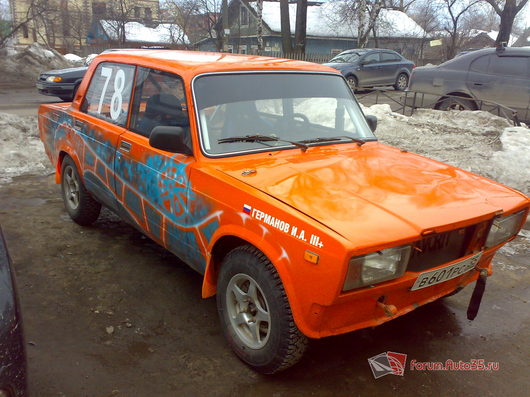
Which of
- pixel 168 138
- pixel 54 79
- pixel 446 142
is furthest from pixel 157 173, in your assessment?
pixel 54 79

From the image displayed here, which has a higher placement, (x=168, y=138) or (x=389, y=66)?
(x=168, y=138)

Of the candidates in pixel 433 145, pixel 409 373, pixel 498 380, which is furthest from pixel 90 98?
pixel 433 145

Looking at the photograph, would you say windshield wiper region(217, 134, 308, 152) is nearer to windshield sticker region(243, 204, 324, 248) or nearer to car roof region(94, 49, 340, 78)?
car roof region(94, 49, 340, 78)

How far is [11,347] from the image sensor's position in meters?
A: 1.77

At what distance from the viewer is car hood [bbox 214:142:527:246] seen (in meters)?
2.36

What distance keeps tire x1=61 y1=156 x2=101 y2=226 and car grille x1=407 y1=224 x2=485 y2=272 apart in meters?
3.46

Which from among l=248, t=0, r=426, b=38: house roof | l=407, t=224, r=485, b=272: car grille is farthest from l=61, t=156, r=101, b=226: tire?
l=248, t=0, r=426, b=38: house roof

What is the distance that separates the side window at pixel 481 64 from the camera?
983 cm

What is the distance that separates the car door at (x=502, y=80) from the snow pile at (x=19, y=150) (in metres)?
8.63

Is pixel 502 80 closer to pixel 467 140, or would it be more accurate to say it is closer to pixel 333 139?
pixel 467 140

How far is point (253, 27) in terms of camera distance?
40469 millimetres

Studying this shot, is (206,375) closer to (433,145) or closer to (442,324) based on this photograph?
(442,324)

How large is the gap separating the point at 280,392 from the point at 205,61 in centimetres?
249

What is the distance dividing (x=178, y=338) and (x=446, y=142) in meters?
6.97
